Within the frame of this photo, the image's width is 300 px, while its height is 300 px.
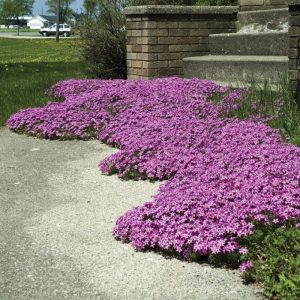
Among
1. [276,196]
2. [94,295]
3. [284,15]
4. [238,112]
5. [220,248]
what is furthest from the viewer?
[284,15]

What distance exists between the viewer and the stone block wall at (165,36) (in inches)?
437

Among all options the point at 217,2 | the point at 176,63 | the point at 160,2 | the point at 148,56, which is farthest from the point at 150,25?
the point at 217,2

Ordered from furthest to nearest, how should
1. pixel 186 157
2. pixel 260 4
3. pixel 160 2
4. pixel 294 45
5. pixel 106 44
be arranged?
pixel 160 2 → pixel 106 44 → pixel 260 4 → pixel 294 45 → pixel 186 157

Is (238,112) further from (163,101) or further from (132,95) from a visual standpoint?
(132,95)

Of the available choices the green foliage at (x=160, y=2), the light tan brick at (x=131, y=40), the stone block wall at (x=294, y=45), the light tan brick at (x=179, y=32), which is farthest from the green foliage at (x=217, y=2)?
the stone block wall at (x=294, y=45)

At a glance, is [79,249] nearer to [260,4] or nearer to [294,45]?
[294,45]

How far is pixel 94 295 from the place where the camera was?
3.55 m

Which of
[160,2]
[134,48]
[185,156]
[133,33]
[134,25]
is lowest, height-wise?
[185,156]

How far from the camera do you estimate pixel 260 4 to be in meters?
11.8

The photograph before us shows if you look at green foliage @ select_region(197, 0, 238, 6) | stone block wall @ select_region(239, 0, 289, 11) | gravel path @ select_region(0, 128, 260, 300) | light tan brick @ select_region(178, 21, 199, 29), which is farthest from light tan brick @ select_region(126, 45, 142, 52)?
green foliage @ select_region(197, 0, 238, 6)

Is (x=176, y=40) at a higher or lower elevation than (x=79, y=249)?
higher

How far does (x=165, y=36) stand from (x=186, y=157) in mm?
6010

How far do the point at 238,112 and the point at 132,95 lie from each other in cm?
195

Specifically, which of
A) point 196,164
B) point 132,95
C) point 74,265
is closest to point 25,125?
point 132,95
